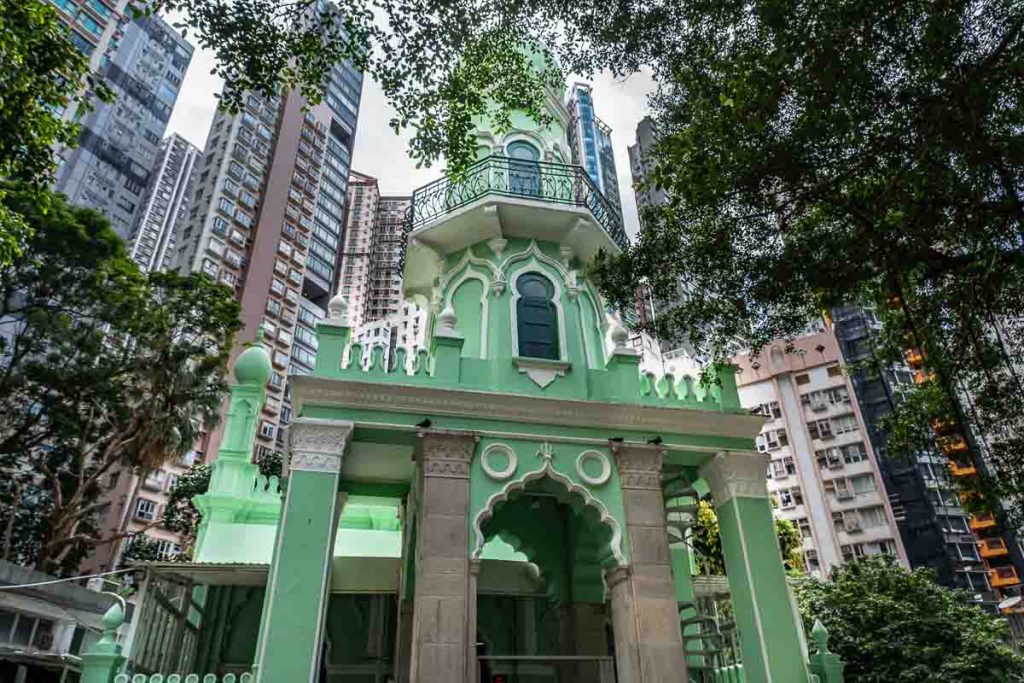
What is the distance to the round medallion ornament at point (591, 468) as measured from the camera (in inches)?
379

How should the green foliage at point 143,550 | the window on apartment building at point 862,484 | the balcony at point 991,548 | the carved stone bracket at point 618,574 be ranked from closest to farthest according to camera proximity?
the carved stone bracket at point 618,574
the green foliage at point 143,550
the window on apartment building at point 862,484
the balcony at point 991,548

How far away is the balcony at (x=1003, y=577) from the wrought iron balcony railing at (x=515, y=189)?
4864cm

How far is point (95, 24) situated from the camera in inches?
1805

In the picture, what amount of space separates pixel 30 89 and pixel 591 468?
8618mm

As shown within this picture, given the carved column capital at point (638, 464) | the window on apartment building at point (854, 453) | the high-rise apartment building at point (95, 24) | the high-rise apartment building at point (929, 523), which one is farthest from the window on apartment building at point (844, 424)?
the high-rise apartment building at point (95, 24)

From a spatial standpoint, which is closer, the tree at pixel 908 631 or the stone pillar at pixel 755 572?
the stone pillar at pixel 755 572

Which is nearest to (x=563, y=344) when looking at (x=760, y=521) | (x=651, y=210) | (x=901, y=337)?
(x=651, y=210)

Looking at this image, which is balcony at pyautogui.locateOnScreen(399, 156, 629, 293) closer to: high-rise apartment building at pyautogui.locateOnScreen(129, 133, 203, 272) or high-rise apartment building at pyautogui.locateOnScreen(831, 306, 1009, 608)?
high-rise apartment building at pyautogui.locateOnScreen(831, 306, 1009, 608)

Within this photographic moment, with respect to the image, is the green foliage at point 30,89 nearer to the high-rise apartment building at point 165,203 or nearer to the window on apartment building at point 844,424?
the window on apartment building at point 844,424

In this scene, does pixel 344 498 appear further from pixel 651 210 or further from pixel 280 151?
pixel 280 151

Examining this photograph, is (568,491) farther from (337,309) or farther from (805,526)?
(805,526)

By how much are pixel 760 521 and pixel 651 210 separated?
4.90 meters

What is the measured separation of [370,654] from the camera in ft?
38.2

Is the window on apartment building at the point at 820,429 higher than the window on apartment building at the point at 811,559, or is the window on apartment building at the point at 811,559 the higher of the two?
the window on apartment building at the point at 820,429
